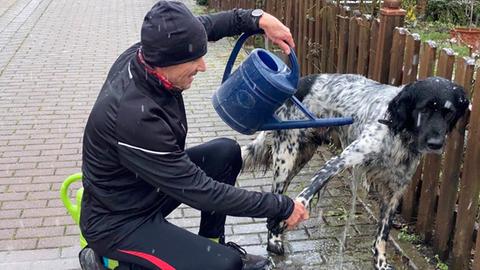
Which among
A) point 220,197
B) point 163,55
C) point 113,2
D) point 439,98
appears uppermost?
point 163,55

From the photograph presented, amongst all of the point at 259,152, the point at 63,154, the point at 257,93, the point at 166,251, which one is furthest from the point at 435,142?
the point at 63,154

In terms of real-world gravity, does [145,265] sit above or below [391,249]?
above

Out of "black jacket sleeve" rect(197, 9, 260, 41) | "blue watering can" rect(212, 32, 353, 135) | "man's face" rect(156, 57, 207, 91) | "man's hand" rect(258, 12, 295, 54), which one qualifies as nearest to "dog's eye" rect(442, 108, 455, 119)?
"blue watering can" rect(212, 32, 353, 135)

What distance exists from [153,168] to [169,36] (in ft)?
1.94

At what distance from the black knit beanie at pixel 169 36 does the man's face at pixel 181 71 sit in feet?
0.10

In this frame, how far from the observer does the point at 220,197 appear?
2777 millimetres

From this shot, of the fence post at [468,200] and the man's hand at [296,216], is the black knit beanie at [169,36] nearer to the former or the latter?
the man's hand at [296,216]

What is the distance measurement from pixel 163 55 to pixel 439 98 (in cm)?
160

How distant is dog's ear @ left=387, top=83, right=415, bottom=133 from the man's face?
51.2 inches

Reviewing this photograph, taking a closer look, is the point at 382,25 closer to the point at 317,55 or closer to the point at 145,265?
the point at 317,55

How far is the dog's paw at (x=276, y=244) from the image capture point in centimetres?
411

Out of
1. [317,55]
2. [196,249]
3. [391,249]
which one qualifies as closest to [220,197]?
[196,249]

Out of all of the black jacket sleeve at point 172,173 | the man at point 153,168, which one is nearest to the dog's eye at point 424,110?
the man at point 153,168

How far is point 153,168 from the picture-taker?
2.70 metres
